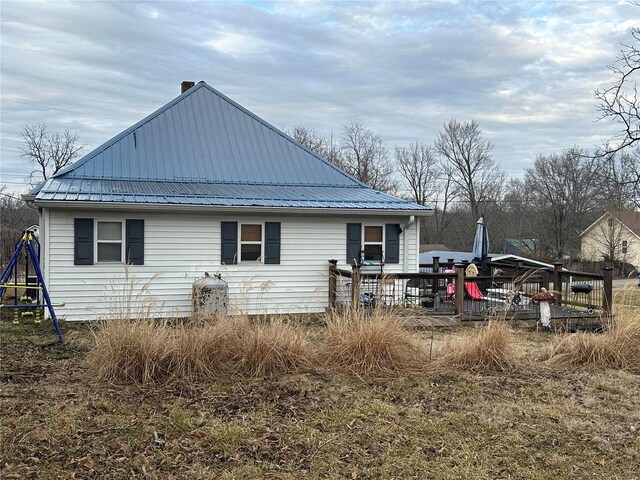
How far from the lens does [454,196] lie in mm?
49125

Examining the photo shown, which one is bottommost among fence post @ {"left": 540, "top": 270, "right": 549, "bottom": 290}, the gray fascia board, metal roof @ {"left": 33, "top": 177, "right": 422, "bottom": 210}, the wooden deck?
the wooden deck

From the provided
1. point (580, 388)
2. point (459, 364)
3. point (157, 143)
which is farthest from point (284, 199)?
point (580, 388)

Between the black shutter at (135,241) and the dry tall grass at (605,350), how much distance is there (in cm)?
801

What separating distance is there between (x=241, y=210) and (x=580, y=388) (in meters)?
7.45

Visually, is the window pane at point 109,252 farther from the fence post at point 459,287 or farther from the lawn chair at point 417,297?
the fence post at point 459,287

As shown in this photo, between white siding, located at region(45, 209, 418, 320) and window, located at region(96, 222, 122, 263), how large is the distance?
0.17 m

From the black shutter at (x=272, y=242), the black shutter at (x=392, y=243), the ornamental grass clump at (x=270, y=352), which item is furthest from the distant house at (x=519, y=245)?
the ornamental grass clump at (x=270, y=352)

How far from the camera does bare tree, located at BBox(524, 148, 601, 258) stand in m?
43.1

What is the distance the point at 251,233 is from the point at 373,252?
294 cm

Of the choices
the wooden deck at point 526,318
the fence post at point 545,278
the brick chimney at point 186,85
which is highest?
the brick chimney at point 186,85

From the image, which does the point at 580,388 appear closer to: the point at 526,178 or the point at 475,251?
the point at 475,251

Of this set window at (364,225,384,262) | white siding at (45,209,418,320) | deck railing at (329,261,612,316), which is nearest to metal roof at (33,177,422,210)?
white siding at (45,209,418,320)

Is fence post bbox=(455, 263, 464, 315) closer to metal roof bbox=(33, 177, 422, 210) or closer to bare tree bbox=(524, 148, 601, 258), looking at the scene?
metal roof bbox=(33, 177, 422, 210)

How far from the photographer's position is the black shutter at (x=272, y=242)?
1230 centimetres
